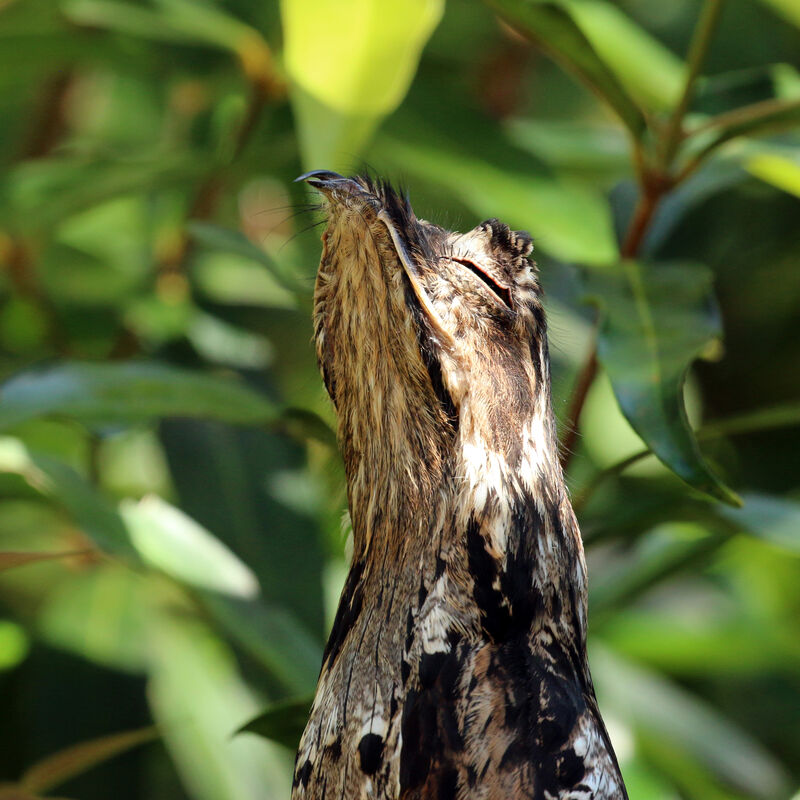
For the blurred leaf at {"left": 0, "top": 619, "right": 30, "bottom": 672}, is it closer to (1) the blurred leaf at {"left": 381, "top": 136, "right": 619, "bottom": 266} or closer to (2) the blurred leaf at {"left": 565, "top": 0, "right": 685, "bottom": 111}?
(1) the blurred leaf at {"left": 381, "top": 136, "right": 619, "bottom": 266}

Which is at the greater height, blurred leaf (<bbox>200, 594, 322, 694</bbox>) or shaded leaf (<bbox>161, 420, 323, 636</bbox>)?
blurred leaf (<bbox>200, 594, 322, 694</bbox>)

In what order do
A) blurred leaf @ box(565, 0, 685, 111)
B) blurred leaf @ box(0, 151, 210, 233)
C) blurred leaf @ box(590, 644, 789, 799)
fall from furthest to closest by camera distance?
blurred leaf @ box(590, 644, 789, 799) → blurred leaf @ box(565, 0, 685, 111) → blurred leaf @ box(0, 151, 210, 233)

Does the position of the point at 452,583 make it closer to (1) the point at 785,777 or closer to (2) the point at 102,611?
(2) the point at 102,611

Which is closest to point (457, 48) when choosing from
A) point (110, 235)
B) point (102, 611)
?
point (110, 235)

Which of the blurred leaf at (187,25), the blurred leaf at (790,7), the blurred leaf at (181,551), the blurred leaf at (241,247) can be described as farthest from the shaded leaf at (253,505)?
the blurred leaf at (790,7)

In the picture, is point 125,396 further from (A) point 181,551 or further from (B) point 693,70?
(B) point 693,70

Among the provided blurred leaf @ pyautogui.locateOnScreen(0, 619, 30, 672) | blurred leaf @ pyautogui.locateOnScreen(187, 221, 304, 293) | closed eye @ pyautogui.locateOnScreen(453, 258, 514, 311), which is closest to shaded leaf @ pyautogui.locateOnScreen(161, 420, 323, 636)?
blurred leaf @ pyautogui.locateOnScreen(0, 619, 30, 672)

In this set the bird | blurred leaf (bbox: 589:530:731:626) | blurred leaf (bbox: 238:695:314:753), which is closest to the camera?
the bird
